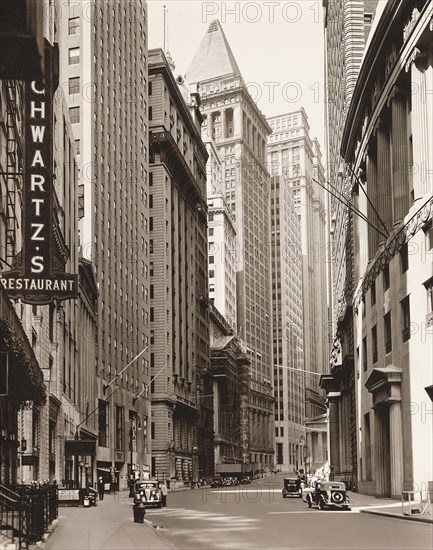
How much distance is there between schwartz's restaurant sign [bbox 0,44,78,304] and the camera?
29.8m

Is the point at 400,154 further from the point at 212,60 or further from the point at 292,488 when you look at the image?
the point at 212,60

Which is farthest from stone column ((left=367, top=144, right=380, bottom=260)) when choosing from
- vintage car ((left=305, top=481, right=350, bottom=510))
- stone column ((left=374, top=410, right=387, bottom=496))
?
vintage car ((left=305, top=481, right=350, bottom=510))

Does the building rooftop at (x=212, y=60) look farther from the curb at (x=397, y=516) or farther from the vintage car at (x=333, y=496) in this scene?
the curb at (x=397, y=516)

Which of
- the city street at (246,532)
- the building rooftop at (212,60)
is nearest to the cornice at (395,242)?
the city street at (246,532)

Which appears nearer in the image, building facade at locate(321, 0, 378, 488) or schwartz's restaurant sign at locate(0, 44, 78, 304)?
schwartz's restaurant sign at locate(0, 44, 78, 304)

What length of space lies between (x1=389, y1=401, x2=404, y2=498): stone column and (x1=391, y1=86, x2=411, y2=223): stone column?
1202cm

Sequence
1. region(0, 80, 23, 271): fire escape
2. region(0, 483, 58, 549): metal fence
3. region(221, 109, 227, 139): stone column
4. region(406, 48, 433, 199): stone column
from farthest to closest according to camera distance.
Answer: region(221, 109, 227, 139): stone column < region(406, 48, 433, 199): stone column < region(0, 80, 23, 271): fire escape < region(0, 483, 58, 549): metal fence

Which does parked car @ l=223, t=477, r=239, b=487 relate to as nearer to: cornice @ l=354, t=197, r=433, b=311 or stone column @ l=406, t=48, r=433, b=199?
cornice @ l=354, t=197, r=433, b=311

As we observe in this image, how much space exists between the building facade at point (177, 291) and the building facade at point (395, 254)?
150 ft

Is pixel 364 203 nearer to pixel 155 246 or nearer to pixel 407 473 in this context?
pixel 407 473

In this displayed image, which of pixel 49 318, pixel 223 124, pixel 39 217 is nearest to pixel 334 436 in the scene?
pixel 49 318

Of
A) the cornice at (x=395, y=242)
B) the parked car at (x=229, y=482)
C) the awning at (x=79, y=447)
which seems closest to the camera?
the cornice at (x=395, y=242)

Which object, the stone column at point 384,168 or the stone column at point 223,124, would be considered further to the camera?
the stone column at point 223,124

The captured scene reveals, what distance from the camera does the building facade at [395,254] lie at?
4919cm
